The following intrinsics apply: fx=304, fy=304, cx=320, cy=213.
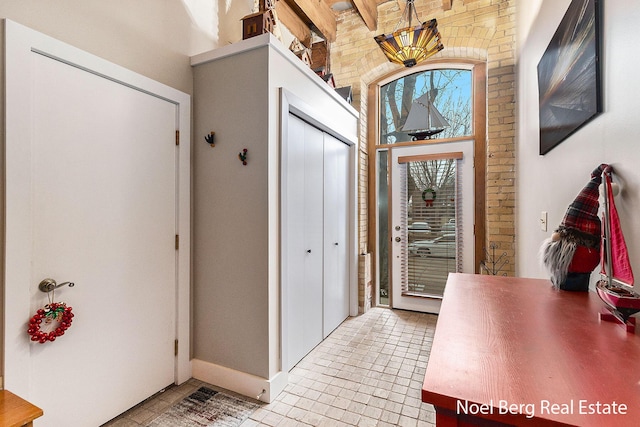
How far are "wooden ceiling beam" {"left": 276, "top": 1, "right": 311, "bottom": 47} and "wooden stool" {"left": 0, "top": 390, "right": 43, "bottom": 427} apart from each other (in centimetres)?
360

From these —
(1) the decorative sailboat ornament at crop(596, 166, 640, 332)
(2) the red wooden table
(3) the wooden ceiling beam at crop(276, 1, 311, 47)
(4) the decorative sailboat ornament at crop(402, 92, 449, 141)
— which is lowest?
(2) the red wooden table

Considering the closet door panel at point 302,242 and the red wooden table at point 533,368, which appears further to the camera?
the closet door panel at point 302,242

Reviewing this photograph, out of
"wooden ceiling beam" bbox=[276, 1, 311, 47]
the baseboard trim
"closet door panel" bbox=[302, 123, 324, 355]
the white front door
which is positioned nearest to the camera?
the white front door

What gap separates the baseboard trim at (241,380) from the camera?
6.74ft

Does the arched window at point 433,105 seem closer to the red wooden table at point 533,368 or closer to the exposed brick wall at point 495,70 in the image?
the exposed brick wall at point 495,70

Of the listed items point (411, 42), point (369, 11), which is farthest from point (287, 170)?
point (369, 11)

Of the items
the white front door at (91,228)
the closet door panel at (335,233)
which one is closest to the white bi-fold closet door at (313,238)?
the closet door panel at (335,233)

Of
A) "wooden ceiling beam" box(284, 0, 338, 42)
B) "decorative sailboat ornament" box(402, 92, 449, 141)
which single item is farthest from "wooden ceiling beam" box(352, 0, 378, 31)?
"decorative sailboat ornament" box(402, 92, 449, 141)

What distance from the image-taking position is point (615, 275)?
3.13 feet

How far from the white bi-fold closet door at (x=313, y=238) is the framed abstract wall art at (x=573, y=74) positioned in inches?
64.8

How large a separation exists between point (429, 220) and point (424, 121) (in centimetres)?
117

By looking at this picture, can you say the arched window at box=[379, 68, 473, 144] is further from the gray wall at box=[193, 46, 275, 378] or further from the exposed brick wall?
the gray wall at box=[193, 46, 275, 378]

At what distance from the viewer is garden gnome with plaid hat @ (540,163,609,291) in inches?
43.4

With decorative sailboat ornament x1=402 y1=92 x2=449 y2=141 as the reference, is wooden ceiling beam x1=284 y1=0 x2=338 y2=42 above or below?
above
